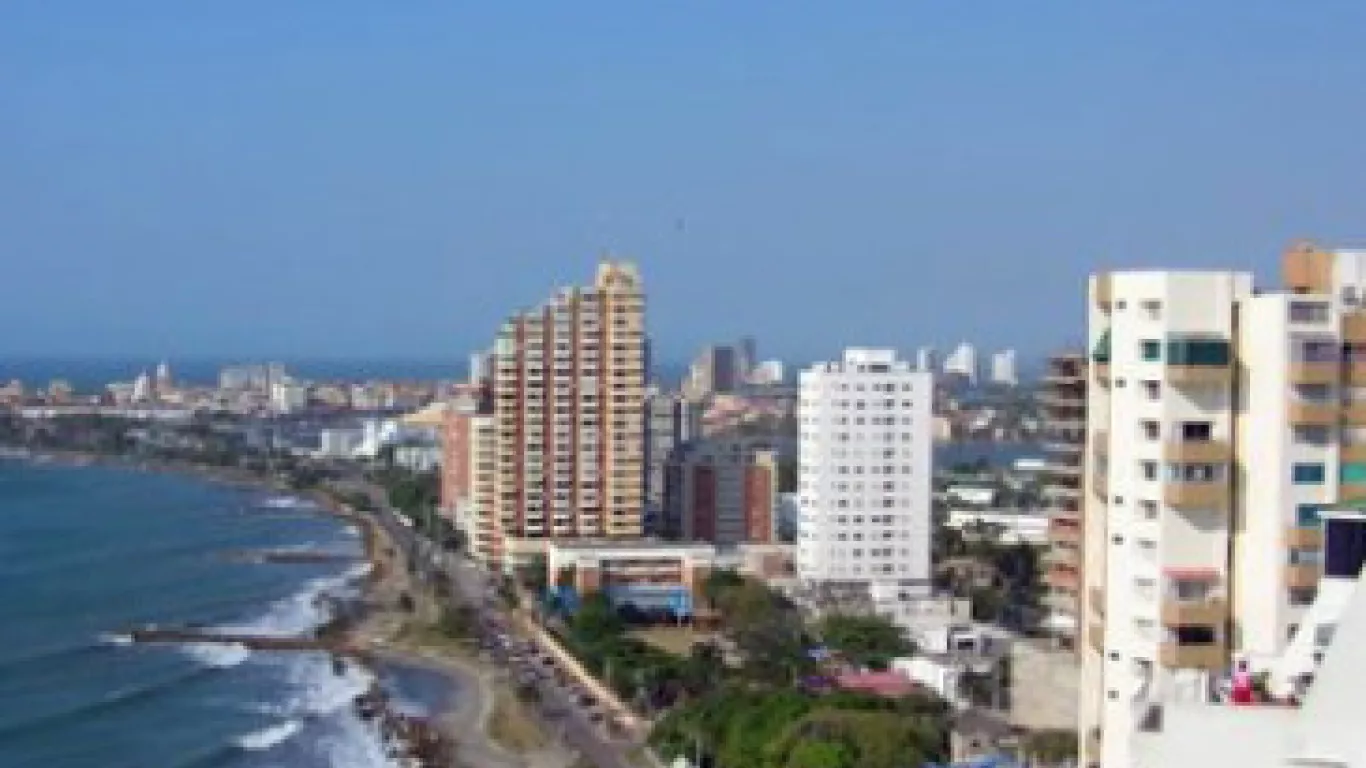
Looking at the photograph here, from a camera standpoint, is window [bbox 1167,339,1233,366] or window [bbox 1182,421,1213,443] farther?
window [bbox 1182,421,1213,443]

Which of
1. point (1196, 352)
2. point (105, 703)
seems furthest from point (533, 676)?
point (1196, 352)

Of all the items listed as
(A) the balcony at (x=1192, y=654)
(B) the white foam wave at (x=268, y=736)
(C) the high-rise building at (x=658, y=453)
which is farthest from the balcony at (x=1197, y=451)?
(C) the high-rise building at (x=658, y=453)

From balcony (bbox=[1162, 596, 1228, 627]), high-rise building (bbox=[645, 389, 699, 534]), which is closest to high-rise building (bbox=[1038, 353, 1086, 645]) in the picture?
balcony (bbox=[1162, 596, 1228, 627])

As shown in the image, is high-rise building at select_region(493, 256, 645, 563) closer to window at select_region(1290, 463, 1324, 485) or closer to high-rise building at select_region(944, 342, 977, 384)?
window at select_region(1290, 463, 1324, 485)

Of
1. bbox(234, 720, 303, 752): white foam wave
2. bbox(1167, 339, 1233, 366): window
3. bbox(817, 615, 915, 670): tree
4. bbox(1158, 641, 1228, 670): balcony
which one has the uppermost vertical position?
bbox(1167, 339, 1233, 366): window

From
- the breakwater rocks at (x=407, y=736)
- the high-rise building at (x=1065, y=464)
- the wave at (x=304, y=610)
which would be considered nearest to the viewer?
the high-rise building at (x=1065, y=464)

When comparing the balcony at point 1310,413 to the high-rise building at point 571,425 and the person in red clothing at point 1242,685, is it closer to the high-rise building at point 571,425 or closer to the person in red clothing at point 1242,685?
the person in red clothing at point 1242,685

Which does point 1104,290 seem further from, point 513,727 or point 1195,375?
point 513,727

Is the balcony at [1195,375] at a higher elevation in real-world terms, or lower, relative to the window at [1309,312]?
lower
